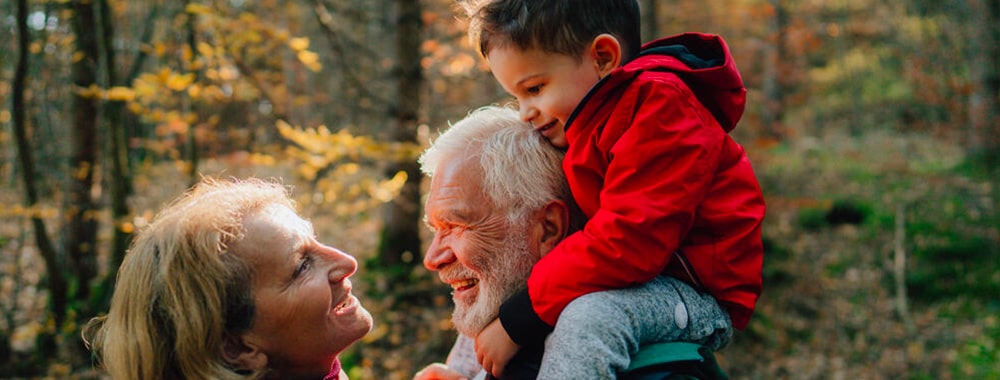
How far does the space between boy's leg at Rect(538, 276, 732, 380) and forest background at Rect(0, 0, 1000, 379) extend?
2.99 m

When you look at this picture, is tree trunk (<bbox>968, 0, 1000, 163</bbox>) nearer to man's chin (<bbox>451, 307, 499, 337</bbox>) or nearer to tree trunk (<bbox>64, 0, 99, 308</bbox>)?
man's chin (<bbox>451, 307, 499, 337</bbox>)

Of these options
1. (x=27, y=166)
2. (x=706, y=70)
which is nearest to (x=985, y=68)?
(x=706, y=70)

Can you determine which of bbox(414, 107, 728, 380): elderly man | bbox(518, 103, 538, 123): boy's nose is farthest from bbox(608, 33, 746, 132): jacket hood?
bbox(414, 107, 728, 380): elderly man

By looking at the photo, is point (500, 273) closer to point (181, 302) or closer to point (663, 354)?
point (663, 354)

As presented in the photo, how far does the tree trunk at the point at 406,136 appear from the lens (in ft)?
22.6

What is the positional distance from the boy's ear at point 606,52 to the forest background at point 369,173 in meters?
2.68

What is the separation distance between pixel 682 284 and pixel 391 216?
258 inches

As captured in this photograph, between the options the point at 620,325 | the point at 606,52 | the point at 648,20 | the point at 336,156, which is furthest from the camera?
the point at 648,20

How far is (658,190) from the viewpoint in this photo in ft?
5.46

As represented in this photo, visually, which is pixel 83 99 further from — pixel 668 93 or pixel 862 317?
pixel 862 317

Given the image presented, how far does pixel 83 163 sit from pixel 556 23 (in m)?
6.80

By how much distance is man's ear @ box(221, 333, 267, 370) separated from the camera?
1767 millimetres

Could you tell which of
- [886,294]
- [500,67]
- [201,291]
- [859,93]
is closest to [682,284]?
[500,67]

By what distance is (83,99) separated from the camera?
7.40m
